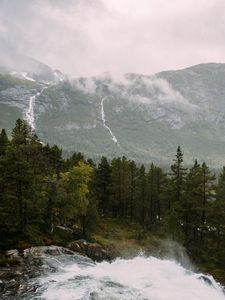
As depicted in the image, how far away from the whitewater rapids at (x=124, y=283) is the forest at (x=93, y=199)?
8.92 metres

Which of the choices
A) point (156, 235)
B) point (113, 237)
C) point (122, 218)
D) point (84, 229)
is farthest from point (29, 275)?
point (122, 218)

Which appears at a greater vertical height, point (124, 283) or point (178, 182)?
point (178, 182)

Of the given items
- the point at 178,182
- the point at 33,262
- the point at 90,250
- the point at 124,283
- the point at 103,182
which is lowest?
the point at 90,250

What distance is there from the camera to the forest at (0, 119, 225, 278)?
54.0 meters

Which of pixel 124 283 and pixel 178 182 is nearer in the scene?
pixel 124 283

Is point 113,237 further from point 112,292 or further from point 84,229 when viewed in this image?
point 112,292

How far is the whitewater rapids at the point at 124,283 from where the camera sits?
36.3 m

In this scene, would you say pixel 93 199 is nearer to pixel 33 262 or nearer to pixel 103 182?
pixel 33 262

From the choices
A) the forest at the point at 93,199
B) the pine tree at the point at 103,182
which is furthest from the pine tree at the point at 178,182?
the pine tree at the point at 103,182

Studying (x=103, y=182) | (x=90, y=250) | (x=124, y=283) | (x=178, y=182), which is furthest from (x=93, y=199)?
(x=124, y=283)

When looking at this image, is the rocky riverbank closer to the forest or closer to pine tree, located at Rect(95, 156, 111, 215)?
the forest

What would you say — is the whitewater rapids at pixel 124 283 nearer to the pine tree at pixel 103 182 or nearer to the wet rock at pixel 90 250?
the wet rock at pixel 90 250

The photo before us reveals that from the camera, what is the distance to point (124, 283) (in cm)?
4119

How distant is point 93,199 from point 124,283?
2924 centimetres
